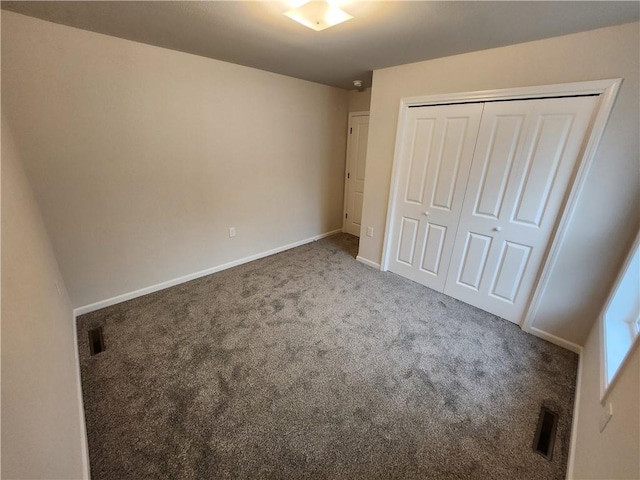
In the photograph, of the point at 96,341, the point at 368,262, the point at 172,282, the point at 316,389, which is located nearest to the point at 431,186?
the point at 368,262

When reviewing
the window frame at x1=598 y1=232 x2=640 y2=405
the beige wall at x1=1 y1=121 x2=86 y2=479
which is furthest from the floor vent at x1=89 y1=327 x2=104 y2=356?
the window frame at x1=598 y1=232 x2=640 y2=405

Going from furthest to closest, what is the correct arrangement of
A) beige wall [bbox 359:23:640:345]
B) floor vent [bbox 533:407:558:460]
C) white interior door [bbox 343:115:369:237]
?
1. white interior door [bbox 343:115:369:237]
2. beige wall [bbox 359:23:640:345]
3. floor vent [bbox 533:407:558:460]

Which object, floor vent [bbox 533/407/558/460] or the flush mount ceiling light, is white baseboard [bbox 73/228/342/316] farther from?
floor vent [bbox 533/407/558/460]

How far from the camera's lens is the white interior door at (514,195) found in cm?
195

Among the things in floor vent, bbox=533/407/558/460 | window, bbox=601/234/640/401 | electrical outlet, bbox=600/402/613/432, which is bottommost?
floor vent, bbox=533/407/558/460

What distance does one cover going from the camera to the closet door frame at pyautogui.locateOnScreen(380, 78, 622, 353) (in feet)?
5.68

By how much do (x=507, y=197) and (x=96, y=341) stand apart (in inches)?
141

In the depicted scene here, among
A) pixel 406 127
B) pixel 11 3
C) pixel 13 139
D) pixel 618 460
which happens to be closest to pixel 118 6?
pixel 11 3

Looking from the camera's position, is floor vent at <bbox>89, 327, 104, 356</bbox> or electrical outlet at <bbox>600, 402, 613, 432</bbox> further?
floor vent at <bbox>89, 327, 104, 356</bbox>

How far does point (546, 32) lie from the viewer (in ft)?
5.73

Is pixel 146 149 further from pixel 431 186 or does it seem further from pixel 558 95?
pixel 558 95

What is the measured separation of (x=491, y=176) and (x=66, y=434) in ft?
10.4

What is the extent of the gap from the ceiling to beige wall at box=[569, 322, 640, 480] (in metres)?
1.88

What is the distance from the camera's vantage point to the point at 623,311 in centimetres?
173
